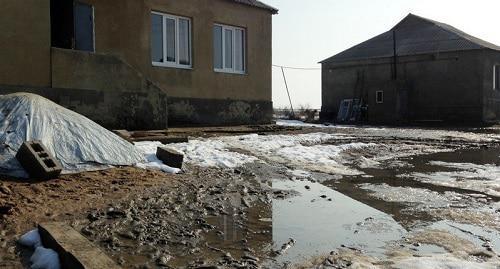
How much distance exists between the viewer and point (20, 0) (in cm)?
949

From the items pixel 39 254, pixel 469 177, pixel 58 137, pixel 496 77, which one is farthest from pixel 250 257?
pixel 496 77

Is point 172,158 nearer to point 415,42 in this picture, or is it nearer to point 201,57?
point 201,57

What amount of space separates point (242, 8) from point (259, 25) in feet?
3.21

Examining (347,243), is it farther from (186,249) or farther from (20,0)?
(20,0)

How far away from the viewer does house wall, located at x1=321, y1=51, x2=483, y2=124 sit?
30438mm

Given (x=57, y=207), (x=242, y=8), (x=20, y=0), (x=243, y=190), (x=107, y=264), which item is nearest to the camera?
(x=107, y=264)

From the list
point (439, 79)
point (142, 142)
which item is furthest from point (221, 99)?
point (439, 79)

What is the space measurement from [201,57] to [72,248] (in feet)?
38.6

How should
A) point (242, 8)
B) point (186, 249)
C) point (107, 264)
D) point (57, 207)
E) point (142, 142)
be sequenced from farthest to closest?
point (242, 8) → point (142, 142) → point (57, 207) → point (186, 249) → point (107, 264)

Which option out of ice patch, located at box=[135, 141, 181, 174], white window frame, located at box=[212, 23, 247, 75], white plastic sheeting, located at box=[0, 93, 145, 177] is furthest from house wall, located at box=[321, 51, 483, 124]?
white plastic sheeting, located at box=[0, 93, 145, 177]

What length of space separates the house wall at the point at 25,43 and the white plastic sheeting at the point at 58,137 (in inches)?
130

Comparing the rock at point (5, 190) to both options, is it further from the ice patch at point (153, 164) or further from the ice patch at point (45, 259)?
the ice patch at point (153, 164)

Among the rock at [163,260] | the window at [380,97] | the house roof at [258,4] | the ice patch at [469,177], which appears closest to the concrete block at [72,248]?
the rock at [163,260]

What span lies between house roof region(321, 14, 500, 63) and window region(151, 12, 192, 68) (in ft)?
71.1
